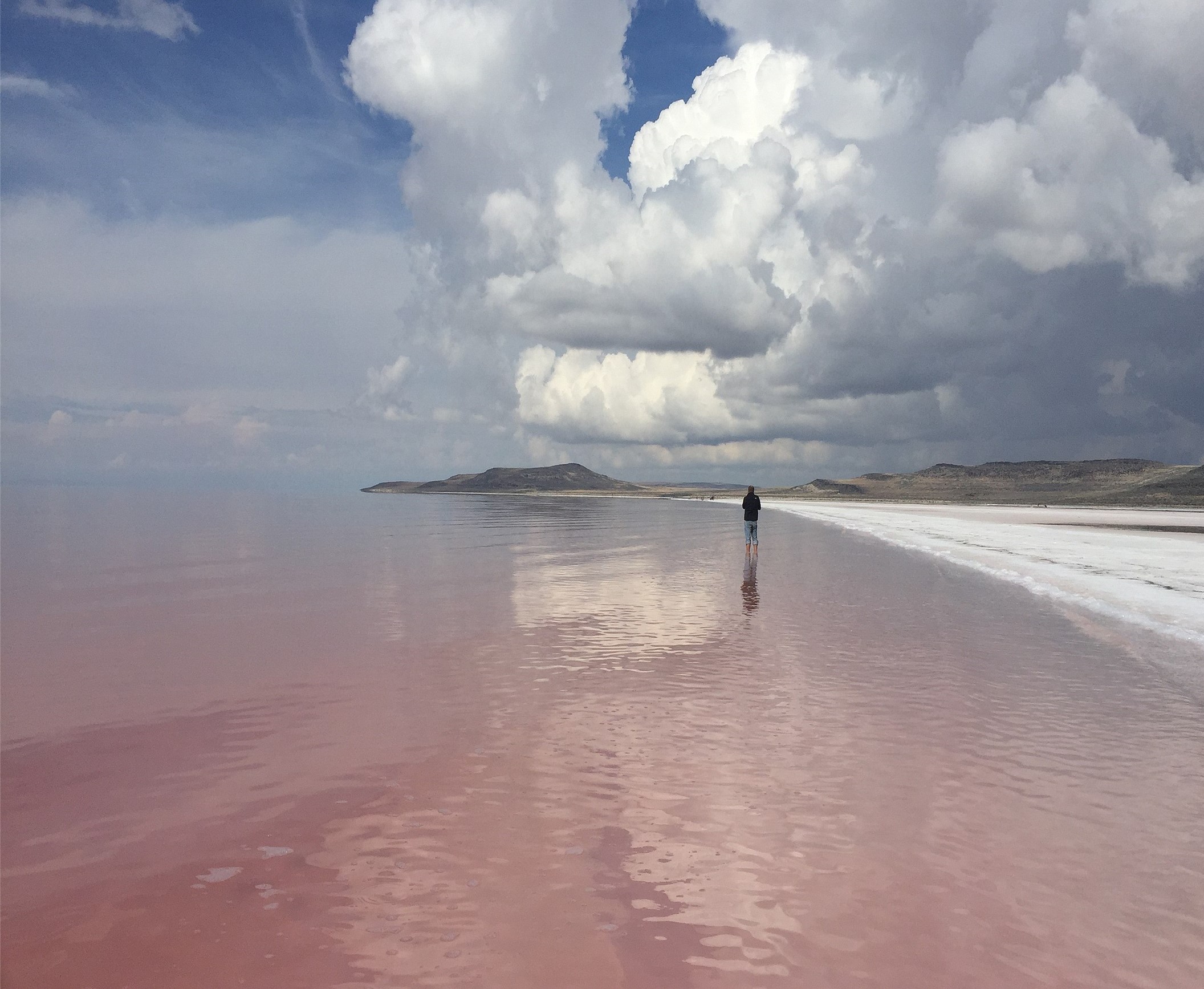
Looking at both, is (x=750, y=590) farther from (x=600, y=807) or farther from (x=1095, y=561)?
(x=600, y=807)

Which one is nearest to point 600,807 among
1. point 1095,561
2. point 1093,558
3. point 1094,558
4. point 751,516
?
point 751,516

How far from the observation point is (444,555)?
113 feet

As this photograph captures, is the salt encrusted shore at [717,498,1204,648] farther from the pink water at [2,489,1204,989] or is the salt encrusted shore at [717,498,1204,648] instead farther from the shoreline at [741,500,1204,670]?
the pink water at [2,489,1204,989]

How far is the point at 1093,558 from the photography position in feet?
97.2

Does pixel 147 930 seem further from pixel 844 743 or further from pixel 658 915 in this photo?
pixel 844 743

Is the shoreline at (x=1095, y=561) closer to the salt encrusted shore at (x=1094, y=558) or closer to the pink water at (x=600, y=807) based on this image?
the salt encrusted shore at (x=1094, y=558)

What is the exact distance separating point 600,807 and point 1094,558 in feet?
99.7

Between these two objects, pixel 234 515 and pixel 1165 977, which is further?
pixel 234 515

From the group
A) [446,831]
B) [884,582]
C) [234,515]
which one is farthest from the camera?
[234,515]

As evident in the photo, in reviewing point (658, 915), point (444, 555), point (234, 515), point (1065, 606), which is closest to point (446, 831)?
point (658, 915)

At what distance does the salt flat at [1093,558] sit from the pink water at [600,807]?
3.02 meters

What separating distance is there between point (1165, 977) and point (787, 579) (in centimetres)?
2096

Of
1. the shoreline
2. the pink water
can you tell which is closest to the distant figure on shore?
the shoreline

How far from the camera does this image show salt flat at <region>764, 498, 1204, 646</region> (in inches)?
707
